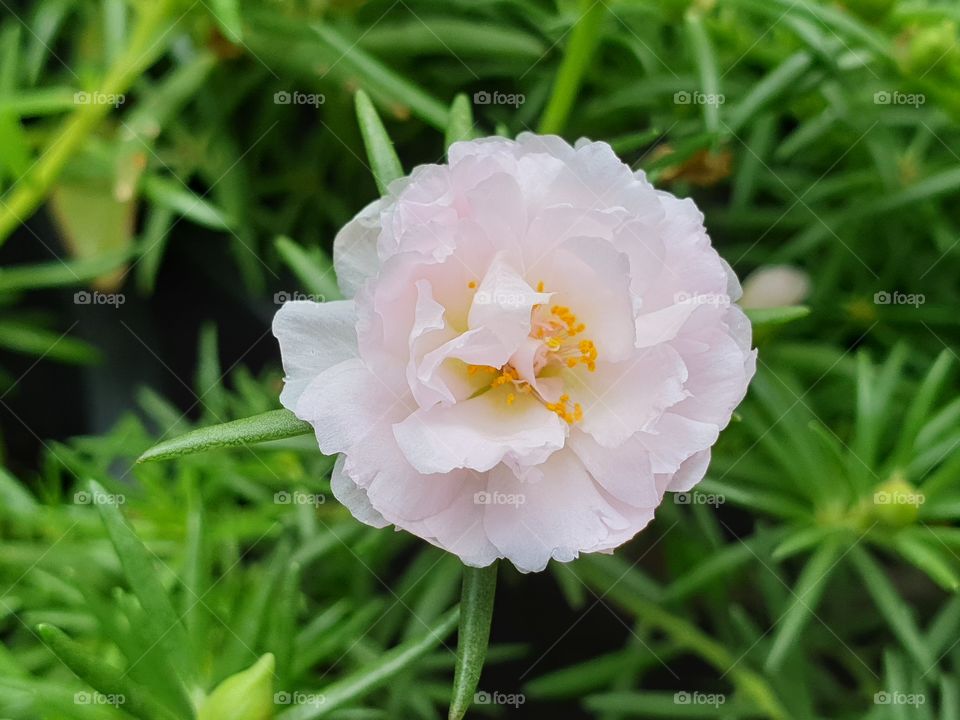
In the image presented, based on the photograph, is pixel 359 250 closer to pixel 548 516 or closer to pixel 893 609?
pixel 548 516

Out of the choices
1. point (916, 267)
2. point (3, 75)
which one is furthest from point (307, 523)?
point (916, 267)

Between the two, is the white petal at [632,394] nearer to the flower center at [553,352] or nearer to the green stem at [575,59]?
the flower center at [553,352]

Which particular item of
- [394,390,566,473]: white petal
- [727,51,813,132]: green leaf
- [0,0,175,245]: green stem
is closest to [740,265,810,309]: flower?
[727,51,813,132]: green leaf

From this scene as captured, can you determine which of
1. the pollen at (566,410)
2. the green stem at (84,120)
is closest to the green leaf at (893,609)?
the pollen at (566,410)

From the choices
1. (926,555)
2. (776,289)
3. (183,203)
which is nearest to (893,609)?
(926,555)

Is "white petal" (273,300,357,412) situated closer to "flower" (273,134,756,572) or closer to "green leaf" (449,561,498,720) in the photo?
"flower" (273,134,756,572)

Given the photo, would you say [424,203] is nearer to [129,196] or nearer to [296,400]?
[296,400]
